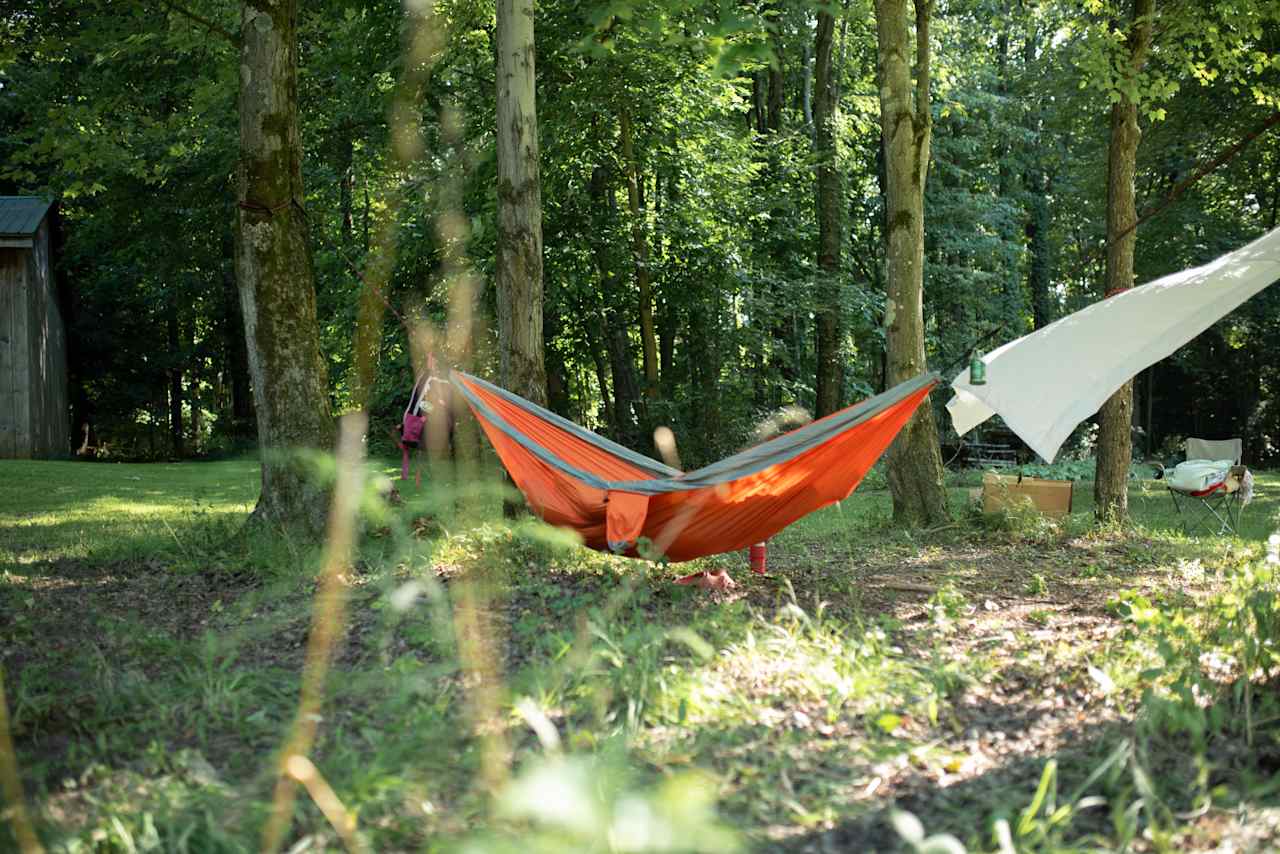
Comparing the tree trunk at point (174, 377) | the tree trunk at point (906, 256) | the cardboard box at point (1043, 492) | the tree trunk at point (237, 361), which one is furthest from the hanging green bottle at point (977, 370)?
the tree trunk at point (174, 377)

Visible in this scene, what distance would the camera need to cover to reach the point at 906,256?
6969mm

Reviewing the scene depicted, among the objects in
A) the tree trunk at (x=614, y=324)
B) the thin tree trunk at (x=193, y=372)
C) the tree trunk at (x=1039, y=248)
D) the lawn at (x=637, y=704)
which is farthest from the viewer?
the thin tree trunk at (x=193, y=372)

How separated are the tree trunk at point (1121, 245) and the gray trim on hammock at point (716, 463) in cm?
317

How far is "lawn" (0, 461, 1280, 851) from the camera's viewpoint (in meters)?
2.32

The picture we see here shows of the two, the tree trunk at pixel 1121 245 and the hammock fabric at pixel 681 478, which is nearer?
the hammock fabric at pixel 681 478

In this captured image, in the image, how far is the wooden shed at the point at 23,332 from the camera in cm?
1489

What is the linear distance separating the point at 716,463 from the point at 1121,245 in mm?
4261

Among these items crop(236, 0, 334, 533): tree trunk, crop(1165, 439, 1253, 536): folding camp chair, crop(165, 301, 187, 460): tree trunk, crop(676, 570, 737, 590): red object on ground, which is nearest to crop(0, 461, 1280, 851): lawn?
crop(676, 570, 737, 590): red object on ground

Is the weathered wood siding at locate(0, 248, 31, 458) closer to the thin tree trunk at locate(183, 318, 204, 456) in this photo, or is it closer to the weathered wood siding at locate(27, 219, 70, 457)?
the weathered wood siding at locate(27, 219, 70, 457)


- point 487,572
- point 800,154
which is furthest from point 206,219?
point 487,572

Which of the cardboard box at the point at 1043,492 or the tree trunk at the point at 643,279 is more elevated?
the tree trunk at the point at 643,279

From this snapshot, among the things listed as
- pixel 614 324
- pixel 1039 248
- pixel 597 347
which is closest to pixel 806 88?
pixel 1039 248

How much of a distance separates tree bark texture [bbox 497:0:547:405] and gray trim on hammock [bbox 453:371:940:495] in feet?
3.31

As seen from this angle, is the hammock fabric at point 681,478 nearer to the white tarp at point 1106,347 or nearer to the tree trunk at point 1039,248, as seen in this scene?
the white tarp at point 1106,347
